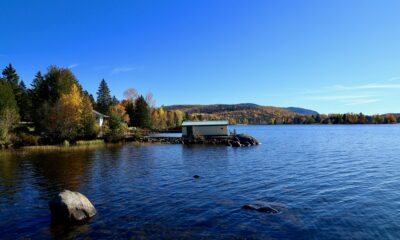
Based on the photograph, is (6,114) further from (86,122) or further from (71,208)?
(71,208)

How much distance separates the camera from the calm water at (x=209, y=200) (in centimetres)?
1560

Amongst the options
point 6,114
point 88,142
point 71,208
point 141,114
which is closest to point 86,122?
point 88,142

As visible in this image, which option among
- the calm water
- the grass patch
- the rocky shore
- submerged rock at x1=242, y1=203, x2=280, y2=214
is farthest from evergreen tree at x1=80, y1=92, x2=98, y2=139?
submerged rock at x1=242, y1=203, x2=280, y2=214

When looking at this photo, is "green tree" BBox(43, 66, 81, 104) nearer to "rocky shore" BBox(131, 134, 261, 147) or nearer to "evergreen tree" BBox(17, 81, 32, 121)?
"evergreen tree" BBox(17, 81, 32, 121)

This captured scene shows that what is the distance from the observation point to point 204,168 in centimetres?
3712

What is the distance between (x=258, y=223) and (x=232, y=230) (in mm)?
1814

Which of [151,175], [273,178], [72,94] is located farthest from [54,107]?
[273,178]

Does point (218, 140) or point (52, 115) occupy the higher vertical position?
point (52, 115)

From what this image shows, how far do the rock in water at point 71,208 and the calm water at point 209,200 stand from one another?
29.0 inches

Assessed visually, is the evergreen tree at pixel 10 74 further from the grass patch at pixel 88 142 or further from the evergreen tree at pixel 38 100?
the grass patch at pixel 88 142

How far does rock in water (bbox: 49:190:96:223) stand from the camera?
1709 cm

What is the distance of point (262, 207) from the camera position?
1902cm

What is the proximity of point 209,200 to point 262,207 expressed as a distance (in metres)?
4.23

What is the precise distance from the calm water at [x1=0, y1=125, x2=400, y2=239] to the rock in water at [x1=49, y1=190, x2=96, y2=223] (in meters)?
0.74
